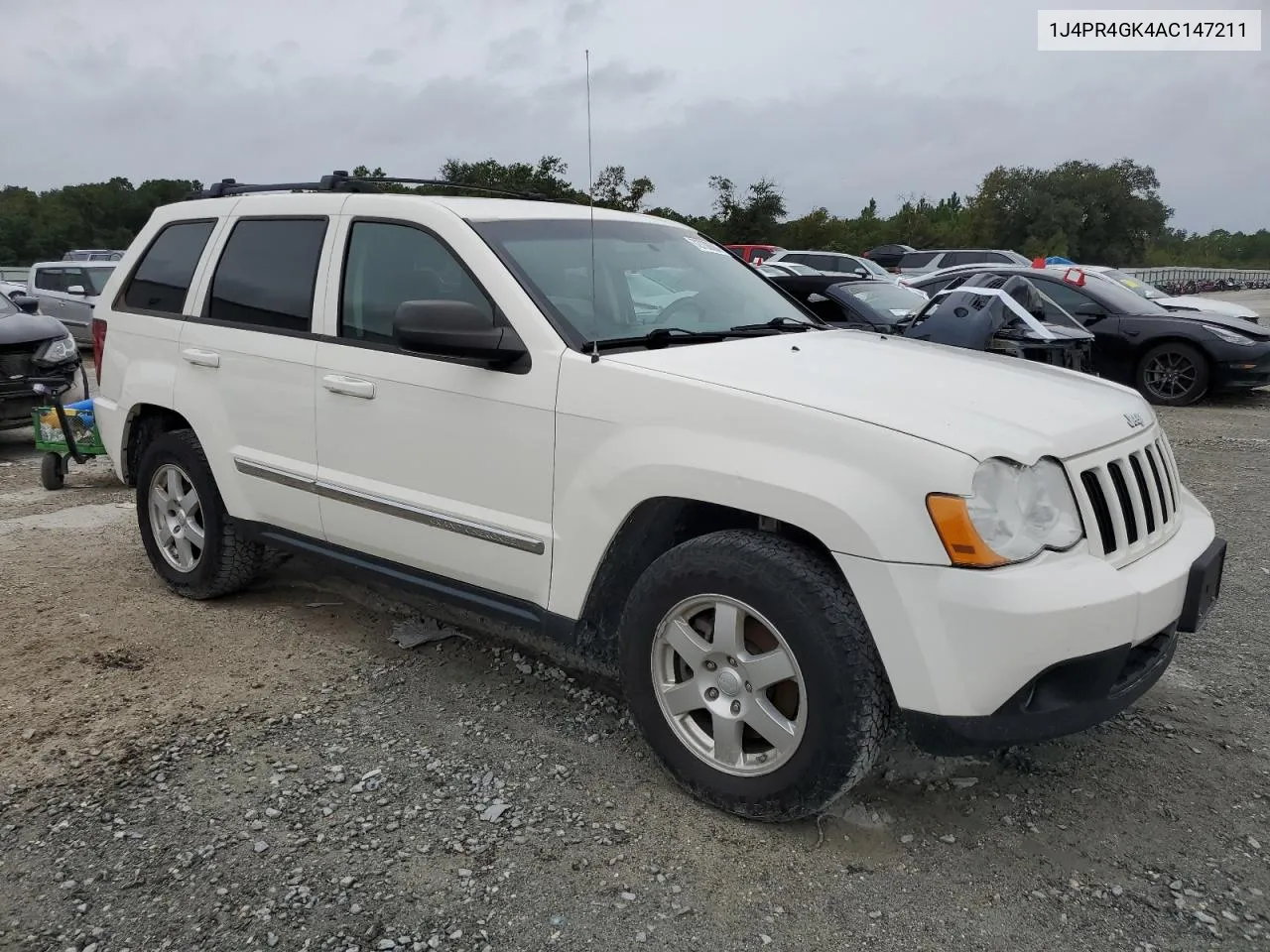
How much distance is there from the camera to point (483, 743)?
10.8 ft

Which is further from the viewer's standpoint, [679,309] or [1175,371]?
[1175,371]

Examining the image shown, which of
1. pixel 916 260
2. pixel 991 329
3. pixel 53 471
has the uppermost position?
pixel 916 260

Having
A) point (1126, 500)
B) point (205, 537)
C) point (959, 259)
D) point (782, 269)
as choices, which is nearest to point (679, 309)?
point (1126, 500)

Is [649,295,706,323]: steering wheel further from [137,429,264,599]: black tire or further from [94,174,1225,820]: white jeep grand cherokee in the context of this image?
[137,429,264,599]: black tire

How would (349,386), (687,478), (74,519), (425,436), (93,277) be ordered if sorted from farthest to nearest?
(93,277) < (74,519) < (349,386) < (425,436) < (687,478)

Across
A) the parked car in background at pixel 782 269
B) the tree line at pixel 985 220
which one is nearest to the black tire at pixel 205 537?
the parked car in background at pixel 782 269

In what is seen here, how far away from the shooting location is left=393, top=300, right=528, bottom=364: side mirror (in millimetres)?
3021

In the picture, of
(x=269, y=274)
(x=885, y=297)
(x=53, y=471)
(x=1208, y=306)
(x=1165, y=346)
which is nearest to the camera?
(x=269, y=274)

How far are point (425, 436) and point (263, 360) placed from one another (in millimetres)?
1003

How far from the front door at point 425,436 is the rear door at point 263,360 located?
0.39 feet

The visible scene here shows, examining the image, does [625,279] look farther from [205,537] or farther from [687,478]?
[205,537]

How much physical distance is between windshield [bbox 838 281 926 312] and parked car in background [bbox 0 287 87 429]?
277 inches

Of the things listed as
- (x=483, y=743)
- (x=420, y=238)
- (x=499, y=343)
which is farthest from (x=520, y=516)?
(x=420, y=238)

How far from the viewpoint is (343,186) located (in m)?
4.14
